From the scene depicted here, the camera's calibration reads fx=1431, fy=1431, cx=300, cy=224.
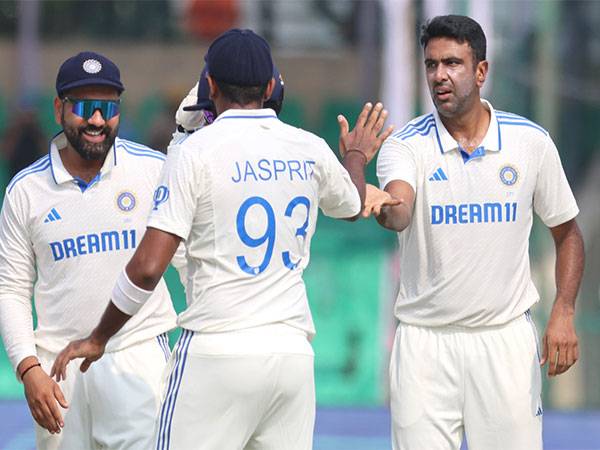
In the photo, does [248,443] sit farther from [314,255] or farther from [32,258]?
[314,255]

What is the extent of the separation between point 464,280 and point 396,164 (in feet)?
1.64

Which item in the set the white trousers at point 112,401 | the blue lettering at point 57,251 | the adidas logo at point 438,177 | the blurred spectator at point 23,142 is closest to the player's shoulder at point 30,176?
the blue lettering at point 57,251

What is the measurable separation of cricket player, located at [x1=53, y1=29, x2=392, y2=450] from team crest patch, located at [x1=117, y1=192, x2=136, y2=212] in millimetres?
900

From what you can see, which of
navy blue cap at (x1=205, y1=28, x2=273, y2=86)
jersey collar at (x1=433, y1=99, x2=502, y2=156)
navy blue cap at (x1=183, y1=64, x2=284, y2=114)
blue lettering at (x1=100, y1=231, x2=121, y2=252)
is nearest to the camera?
navy blue cap at (x1=205, y1=28, x2=273, y2=86)

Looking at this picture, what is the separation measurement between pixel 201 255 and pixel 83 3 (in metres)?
9.01

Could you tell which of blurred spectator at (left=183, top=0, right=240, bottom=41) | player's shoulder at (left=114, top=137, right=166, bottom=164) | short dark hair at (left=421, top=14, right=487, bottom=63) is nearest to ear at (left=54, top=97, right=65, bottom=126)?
player's shoulder at (left=114, top=137, right=166, bottom=164)

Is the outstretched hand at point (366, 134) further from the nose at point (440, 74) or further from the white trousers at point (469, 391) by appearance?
the white trousers at point (469, 391)

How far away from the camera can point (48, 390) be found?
16.2 ft

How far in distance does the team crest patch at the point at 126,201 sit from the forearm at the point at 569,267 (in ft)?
5.39

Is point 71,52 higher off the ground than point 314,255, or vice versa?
point 71,52

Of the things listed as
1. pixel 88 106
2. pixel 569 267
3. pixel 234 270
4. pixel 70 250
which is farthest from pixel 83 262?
pixel 569 267

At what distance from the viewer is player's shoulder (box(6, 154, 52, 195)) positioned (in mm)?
5262

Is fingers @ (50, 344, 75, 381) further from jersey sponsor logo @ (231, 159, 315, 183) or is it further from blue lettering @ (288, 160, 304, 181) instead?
blue lettering @ (288, 160, 304, 181)

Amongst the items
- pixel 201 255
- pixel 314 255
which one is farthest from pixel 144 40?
pixel 201 255
